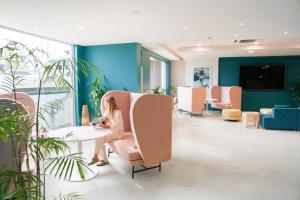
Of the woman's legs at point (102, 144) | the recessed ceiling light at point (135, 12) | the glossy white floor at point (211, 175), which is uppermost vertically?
the recessed ceiling light at point (135, 12)

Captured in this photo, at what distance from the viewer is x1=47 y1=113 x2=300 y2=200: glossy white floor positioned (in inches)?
108

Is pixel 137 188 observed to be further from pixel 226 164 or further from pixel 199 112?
pixel 199 112

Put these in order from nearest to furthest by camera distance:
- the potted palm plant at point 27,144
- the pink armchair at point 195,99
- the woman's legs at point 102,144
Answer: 1. the potted palm plant at point 27,144
2. the woman's legs at point 102,144
3. the pink armchair at point 195,99

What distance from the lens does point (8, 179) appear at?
1.29 m

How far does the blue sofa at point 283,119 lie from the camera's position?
6082mm

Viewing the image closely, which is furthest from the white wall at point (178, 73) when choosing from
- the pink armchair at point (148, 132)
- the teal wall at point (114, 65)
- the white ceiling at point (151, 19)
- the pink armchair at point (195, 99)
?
the pink armchair at point (148, 132)

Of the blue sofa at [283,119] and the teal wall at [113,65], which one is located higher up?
the teal wall at [113,65]

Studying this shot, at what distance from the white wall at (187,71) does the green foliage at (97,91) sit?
5.98 meters

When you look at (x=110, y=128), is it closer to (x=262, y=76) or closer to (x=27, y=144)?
(x=27, y=144)

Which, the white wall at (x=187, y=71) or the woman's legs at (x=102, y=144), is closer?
the woman's legs at (x=102, y=144)

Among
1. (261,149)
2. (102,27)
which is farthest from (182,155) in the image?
(102,27)

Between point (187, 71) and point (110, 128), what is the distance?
8.58 metres

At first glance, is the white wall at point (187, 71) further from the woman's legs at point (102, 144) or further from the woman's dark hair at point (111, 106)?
the woman's legs at point (102, 144)

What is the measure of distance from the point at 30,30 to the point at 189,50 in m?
5.60
